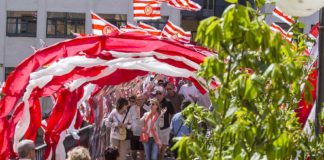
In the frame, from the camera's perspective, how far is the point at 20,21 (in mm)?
48469

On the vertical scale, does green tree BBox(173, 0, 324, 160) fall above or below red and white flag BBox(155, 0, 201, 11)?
below

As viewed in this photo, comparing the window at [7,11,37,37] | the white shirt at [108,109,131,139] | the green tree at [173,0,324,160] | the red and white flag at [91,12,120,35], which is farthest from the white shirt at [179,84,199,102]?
the window at [7,11,37,37]

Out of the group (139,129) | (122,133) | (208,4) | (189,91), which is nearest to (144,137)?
(139,129)

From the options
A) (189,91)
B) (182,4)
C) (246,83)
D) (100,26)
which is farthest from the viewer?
(182,4)

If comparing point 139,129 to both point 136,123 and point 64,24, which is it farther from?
point 64,24

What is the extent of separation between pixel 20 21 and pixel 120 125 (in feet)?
111

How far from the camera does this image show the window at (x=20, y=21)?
48281mm

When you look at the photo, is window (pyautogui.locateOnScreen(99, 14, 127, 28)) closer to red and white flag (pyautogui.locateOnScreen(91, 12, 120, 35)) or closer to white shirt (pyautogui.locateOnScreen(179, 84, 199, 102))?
white shirt (pyautogui.locateOnScreen(179, 84, 199, 102))

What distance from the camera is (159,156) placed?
55.0 ft

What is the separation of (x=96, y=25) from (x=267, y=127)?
1548 cm

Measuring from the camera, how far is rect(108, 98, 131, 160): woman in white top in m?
15.9

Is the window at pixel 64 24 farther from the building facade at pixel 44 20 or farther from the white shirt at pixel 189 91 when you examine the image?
the white shirt at pixel 189 91

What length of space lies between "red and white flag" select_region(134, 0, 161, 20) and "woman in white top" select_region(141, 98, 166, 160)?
1192 cm

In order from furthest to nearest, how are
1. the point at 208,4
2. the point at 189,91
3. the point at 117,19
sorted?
the point at 208,4 < the point at 117,19 < the point at 189,91
